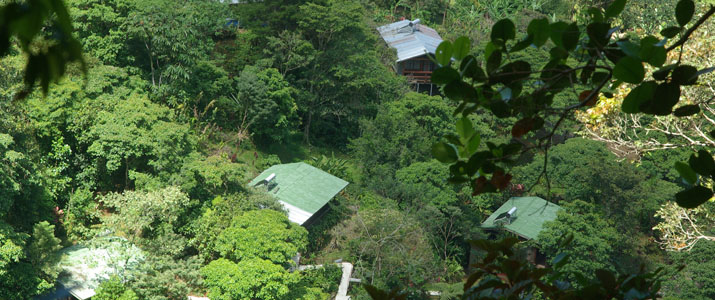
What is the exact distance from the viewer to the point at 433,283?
47.7 feet

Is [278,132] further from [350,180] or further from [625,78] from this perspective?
[625,78]

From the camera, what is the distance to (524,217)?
59.5 ft

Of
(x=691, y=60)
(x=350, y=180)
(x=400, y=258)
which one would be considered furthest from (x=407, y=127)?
(x=691, y=60)

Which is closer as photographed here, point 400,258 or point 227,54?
point 400,258

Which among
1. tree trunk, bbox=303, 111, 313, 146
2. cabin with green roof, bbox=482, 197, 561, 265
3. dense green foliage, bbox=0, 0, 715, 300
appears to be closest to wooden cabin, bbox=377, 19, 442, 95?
dense green foliage, bbox=0, 0, 715, 300

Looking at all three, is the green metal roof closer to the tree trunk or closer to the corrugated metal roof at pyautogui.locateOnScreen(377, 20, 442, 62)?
the tree trunk

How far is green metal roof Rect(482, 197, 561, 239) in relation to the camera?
57.1ft

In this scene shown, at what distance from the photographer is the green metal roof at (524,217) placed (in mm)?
17406

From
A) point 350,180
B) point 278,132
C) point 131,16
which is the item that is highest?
point 131,16

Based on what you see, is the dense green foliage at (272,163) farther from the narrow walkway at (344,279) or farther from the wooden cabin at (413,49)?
the wooden cabin at (413,49)

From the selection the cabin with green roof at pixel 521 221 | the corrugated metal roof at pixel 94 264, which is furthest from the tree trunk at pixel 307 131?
the corrugated metal roof at pixel 94 264

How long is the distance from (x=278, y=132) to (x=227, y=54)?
11.5 ft

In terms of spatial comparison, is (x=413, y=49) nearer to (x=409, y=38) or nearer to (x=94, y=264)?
(x=409, y=38)

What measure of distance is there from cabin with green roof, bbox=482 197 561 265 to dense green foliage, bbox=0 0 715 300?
1.87 ft
